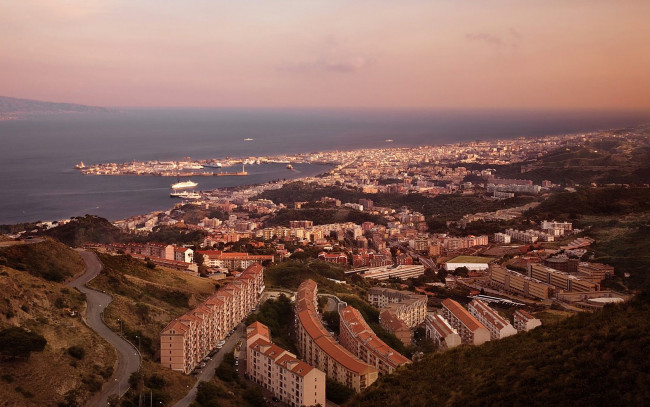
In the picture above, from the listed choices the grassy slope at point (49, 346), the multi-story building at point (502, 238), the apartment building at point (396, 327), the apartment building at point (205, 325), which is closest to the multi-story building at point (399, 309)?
the apartment building at point (396, 327)

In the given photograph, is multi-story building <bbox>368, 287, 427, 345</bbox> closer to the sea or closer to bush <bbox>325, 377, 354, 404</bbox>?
bush <bbox>325, 377, 354, 404</bbox>

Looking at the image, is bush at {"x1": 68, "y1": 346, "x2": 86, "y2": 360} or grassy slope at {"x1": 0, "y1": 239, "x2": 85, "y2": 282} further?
grassy slope at {"x1": 0, "y1": 239, "x2": 85, "y2": 282}

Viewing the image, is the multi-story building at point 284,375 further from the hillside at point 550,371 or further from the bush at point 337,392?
the hillside at point 550,371

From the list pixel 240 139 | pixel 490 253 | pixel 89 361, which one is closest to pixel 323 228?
pixel 490 253

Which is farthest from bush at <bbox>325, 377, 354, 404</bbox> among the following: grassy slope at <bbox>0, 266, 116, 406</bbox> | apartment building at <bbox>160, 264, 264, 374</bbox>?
grassy slope at <bbox>0, 266, 116, 406</bbox>

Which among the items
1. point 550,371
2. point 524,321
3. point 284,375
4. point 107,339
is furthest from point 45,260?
point 550,371

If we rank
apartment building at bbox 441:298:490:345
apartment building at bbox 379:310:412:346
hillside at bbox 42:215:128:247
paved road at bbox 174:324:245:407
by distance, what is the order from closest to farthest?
paved road at bbox 174:324:245:407
apartment building at bbox 441:298:490:345
apartment building at bbox 379:310:412:346
hillside at bbox 42:215:128:247
